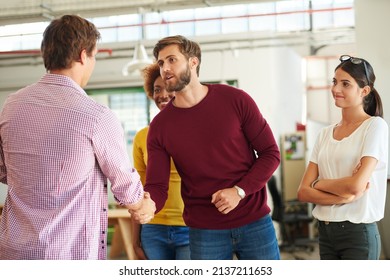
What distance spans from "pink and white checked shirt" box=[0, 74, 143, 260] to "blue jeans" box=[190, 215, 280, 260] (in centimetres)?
27

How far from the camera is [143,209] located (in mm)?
1011

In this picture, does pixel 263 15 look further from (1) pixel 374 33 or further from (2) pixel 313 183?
(2) pixel 313 183

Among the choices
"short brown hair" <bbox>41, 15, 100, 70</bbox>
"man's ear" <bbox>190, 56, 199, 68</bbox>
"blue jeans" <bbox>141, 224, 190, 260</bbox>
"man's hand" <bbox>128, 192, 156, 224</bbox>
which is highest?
"short brown hair" <bbox>41, 15, 100, 70</bbox>

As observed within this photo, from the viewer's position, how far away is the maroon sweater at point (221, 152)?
3.54 feet

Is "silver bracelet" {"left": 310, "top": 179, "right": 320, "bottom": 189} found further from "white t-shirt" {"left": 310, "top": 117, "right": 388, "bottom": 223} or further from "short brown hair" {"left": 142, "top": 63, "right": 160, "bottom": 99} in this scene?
"short brown hair" {"left": 142, "top": 63, "right": 160, "bottom": 99}

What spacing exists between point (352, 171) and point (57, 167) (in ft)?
1.93

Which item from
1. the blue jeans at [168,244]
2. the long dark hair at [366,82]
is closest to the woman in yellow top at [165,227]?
the blue jeans at [168,244]

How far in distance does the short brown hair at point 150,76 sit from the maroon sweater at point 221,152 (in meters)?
0.25

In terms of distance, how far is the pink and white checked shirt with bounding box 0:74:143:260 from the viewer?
2.86 ft

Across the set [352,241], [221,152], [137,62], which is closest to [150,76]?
[221,152]

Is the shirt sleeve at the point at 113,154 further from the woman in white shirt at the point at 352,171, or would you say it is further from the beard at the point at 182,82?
the woman in white shirt at the point at 352,171

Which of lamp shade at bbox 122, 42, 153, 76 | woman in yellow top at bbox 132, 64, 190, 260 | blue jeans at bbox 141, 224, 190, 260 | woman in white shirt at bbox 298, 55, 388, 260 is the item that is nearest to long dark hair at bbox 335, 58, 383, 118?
woman in white shirt at bbox 298, 55, 388, 260

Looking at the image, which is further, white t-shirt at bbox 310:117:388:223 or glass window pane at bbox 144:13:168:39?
glass window pane at bbox 144:13:168:39

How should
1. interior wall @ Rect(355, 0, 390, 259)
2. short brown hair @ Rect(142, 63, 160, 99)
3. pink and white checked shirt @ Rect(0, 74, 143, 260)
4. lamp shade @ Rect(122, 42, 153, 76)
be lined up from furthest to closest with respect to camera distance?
lamp shade @ Rect(122, 42, 153, 76) → short brown hair @ Rect(142, 63, 160, 99) → interior wall @ Rect(355, 0, 390, 259) → pink and white checked shirt @ Rect(0, 74, 143, 260)
